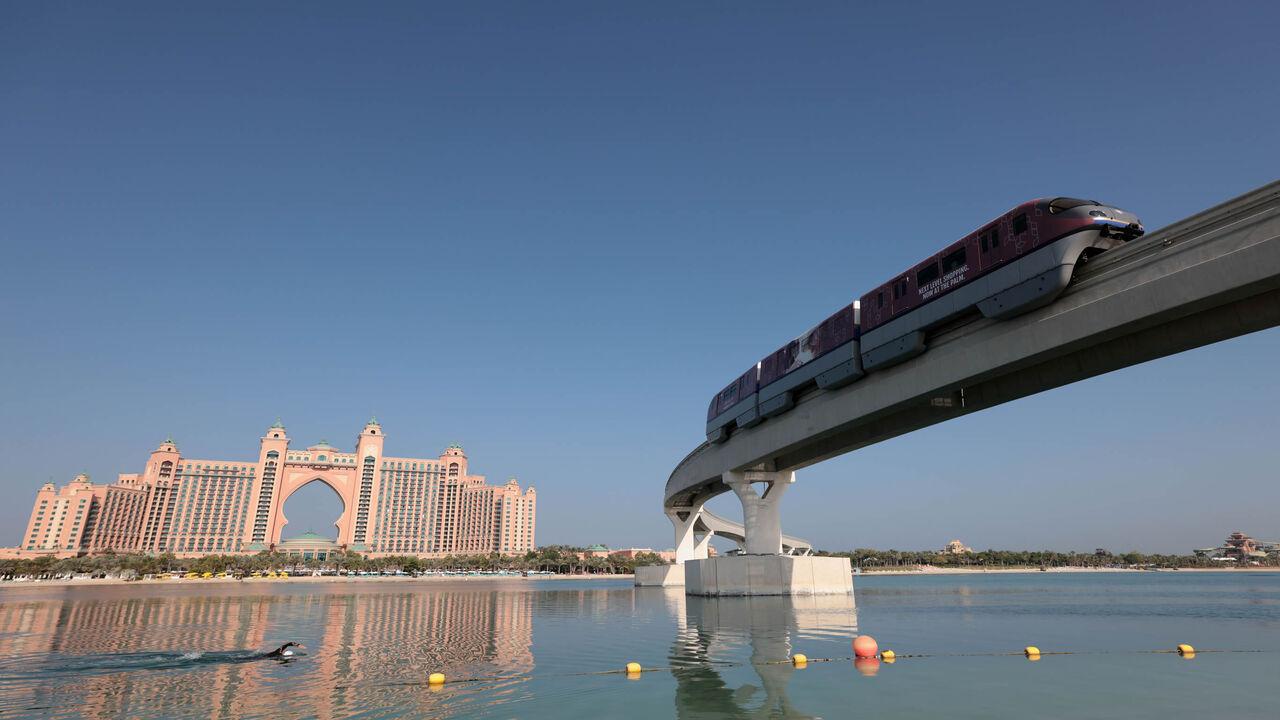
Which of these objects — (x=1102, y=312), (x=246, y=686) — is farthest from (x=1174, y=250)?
(x=246, y=686)

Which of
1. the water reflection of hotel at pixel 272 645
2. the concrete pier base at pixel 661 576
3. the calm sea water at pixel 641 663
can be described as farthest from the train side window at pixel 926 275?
the concrete pier base at pixel 661 576

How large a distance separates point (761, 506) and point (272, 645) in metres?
36.3

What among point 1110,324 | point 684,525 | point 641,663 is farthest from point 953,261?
point 684,525

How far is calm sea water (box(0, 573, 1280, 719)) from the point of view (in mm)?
14531

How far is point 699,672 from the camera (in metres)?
19.2

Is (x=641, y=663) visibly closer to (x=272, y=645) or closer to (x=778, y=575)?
(x=272, y=645)

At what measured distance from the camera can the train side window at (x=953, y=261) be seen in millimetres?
28859

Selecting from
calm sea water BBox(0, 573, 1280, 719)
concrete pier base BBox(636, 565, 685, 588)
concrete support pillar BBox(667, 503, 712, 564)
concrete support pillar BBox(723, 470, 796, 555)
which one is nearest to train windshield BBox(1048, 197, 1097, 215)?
calm sea water BBox(0, 573, 1280, 719)

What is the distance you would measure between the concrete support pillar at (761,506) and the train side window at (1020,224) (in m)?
31.1

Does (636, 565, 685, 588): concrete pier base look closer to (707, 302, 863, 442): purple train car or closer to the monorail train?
(707, 302, 863, 442): purple train car

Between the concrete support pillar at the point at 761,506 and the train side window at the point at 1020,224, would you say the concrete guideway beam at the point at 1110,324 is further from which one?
the concrete support pillar at the point at 761,506

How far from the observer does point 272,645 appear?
25.8 meters

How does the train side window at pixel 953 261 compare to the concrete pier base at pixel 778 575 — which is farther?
the concrete pier base at pixel 778 575

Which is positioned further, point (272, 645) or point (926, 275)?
point (926, 275)
